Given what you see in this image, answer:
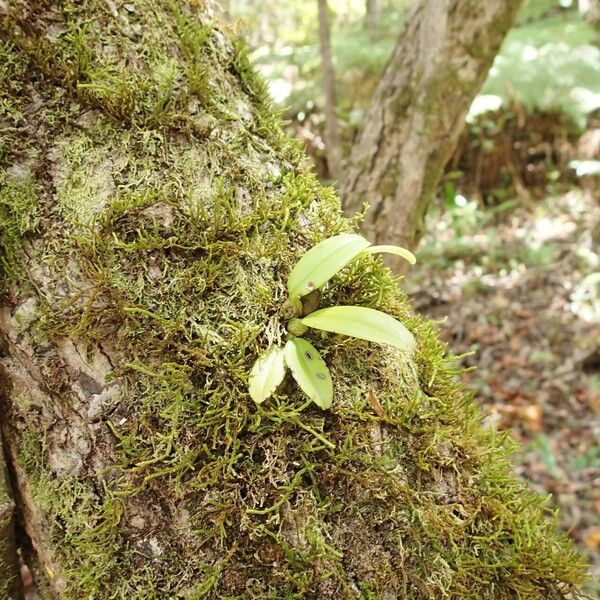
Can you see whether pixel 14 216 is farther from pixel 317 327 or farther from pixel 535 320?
pixel 535 320

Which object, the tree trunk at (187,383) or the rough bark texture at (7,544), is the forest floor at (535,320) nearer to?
the tree trunk at (187,383)

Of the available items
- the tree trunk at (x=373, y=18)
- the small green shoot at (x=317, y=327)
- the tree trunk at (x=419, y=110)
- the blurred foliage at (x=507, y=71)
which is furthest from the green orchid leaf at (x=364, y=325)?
the tree trunk at (x=373, y=18)

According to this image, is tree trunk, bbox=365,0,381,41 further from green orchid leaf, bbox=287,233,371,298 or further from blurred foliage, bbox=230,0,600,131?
green orchid leaf, bbox=287,233,371,298

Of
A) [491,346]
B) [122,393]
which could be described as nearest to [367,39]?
[491,346]

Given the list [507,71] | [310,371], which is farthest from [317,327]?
[507,71]

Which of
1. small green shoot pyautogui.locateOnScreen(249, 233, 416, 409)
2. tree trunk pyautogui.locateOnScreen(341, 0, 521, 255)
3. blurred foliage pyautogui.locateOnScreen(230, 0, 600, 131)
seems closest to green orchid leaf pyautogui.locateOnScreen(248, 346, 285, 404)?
small green shoot pyautogui.locateOnScreen(249, 233, 416, 409)

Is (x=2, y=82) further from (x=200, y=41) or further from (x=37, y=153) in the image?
(x=200, y=41)

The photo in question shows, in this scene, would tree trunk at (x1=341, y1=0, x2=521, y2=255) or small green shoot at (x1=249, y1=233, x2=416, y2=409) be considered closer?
small green shoot at (x1=249, y1=233, x2=416, y2=409)
